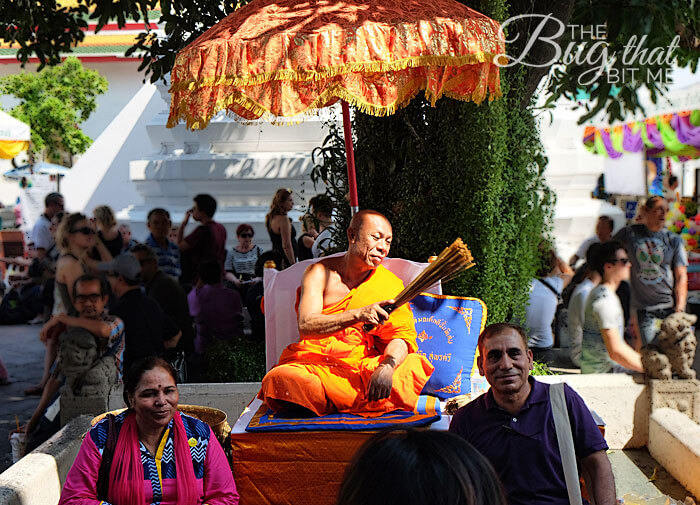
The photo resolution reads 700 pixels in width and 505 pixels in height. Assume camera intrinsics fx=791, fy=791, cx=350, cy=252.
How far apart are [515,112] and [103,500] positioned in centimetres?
412

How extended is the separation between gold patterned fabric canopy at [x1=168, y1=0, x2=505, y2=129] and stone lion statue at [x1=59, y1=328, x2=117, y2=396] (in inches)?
63.1

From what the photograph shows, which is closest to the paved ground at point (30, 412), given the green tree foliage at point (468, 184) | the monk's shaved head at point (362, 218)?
the green tree foliage at point (468, 184)

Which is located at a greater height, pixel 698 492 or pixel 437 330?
pixel 437 330

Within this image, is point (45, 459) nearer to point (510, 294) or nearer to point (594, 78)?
point (510, 294)

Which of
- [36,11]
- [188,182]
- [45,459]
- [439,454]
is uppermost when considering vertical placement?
[36,11]

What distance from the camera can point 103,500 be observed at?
131 inches

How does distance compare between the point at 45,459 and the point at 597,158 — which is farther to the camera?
the point at 597,158

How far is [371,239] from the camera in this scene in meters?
4.54

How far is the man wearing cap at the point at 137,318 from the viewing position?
5.82 m

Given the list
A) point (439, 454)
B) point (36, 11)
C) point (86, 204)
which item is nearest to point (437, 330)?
point (439, 454)

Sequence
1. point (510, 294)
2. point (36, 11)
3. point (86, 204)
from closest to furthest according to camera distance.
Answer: point (510, 294)
point (36, 11)
point (86, 204)

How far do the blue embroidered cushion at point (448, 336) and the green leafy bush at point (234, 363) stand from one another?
1941 mm

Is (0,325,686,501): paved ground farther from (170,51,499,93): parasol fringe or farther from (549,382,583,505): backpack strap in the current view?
(170,51,499,93): parasol fringe

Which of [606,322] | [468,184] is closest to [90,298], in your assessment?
[468,184]
